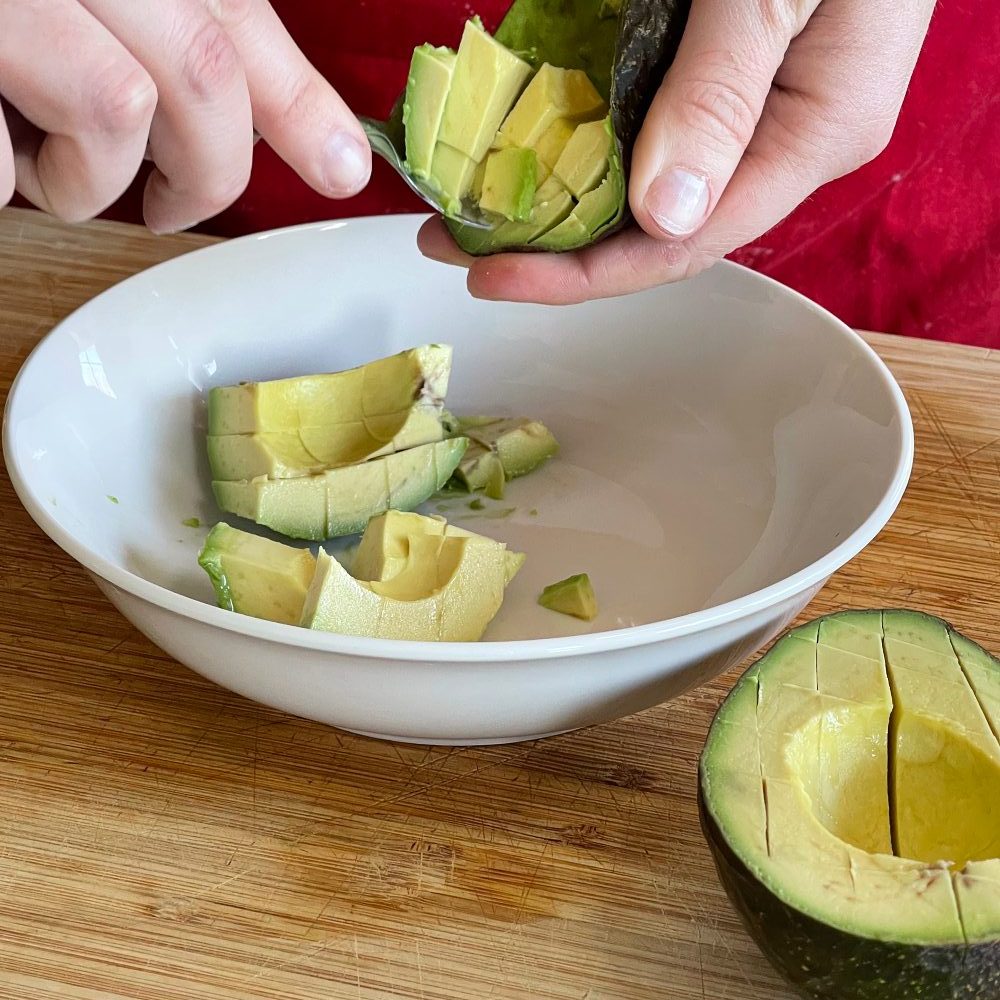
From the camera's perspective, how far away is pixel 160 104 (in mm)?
763

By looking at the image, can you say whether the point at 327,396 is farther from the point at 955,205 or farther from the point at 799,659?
the point at 955,205

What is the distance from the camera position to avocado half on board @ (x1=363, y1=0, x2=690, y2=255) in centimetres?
86

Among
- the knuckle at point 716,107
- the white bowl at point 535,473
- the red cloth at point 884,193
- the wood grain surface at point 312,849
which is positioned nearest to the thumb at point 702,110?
the knuckle at point 716,107

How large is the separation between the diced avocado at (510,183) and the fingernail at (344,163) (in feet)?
0.45

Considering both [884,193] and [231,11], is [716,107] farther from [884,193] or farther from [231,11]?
[884,193]

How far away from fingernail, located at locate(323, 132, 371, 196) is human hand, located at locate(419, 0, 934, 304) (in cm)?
18

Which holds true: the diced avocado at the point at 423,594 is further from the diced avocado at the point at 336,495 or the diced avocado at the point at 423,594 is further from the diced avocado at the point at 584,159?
the diced avocado at the point at 584,159

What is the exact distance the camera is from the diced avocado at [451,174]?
0.91 metres

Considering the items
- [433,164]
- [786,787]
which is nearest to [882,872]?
[786,787]

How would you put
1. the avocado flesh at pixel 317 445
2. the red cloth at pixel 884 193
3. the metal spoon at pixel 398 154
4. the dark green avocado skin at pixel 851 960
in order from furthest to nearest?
1. the red cloth at pixel 884 193
2. the avocado flesh at pixel 317 445
3. the metal spoon at pixel 398 154
4. the dark green avocado skin at pixel 851 960

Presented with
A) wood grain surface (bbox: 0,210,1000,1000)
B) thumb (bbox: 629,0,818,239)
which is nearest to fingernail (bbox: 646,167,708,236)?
thumb (bbox: 629,0,818,239)

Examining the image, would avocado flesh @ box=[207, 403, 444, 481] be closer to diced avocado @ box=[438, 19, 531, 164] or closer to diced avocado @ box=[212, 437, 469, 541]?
diced avocado @ box=[212, 437, 469, 541]

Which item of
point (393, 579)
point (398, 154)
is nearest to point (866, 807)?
point (393, 579)

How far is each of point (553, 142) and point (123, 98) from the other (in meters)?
0.32
